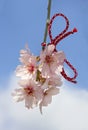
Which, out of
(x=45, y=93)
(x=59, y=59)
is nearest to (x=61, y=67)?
(x=59, y=59)

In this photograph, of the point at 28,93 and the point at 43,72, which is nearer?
the point at 43,72

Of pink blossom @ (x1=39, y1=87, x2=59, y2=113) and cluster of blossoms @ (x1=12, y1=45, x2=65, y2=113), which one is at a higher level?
cluster of blossoms @ (x1=12, y1=45, x2=65, y2=113)

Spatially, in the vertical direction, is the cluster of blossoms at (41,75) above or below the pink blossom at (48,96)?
above

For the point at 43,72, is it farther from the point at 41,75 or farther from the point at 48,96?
the point at 48,96

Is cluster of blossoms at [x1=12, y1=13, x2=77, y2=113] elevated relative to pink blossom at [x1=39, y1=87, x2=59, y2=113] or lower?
elevated

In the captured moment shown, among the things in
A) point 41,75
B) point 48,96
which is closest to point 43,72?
point 41,75
